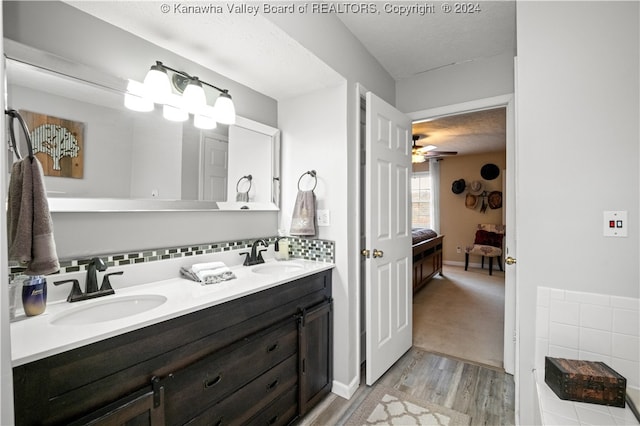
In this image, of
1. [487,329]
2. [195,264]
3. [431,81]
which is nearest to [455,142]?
[431,81]

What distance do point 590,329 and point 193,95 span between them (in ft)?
7.33

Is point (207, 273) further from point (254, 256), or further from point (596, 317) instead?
point (596, 317)

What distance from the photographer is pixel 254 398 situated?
1.45 meters

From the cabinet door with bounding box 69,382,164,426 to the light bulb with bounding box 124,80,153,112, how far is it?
1.27 metres

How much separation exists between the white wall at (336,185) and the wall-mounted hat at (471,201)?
538 centimetres

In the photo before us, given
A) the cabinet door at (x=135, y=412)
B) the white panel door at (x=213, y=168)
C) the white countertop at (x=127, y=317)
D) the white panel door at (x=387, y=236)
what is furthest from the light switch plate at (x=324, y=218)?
the cabinet door at (x=135, y=412)

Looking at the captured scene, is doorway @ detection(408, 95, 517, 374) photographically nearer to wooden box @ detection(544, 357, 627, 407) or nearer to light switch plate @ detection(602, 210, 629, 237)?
light switch plate @ detection(602, 210, 629, 237)

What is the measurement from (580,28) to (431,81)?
1346 millimetres

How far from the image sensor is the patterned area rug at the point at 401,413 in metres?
1.75

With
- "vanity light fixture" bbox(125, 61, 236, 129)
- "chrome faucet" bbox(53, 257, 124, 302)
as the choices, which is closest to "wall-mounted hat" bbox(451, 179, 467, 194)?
"vanity light fixture" bbox(125, 61, 236, 129)

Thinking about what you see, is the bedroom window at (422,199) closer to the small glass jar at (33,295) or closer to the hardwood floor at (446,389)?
the hardwood floor at (446,389)

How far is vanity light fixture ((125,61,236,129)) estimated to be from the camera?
4.83 feet

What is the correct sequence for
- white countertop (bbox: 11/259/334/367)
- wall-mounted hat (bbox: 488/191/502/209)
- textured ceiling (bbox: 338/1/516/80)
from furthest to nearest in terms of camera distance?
wall-mounted hat (bbox: 488/191/502/209) < textured ceiling (bbox: 338/1/516/80) < white countertop (bbox: 11/259/334/367)

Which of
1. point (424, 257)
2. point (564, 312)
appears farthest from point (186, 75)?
point (424, 257)
